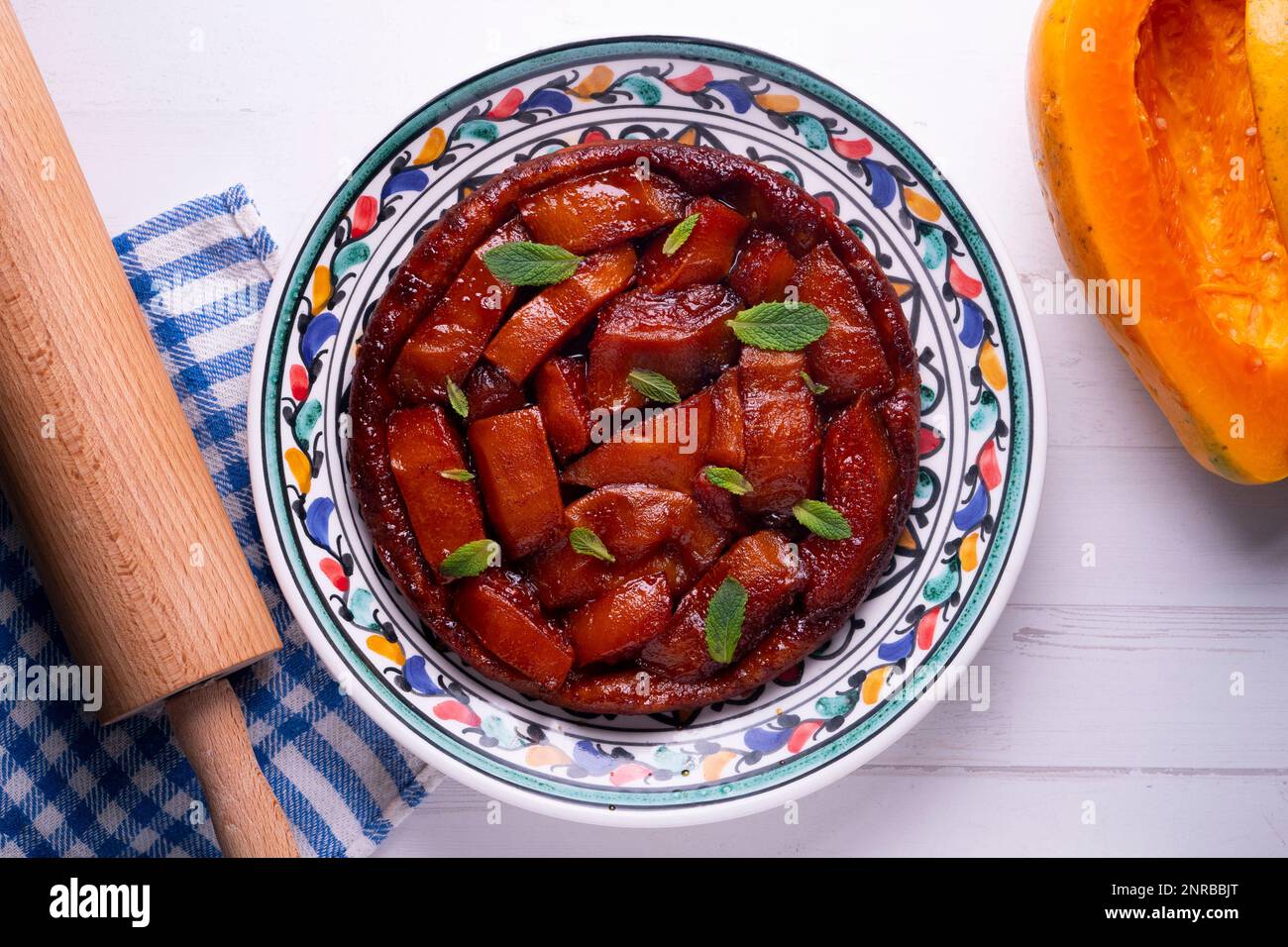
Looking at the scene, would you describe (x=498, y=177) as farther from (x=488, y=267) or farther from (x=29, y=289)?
(x=29, y=289)

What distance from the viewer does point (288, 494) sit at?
233 centimetres

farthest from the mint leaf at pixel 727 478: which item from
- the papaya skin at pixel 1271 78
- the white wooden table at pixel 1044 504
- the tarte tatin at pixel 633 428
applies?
the papaya skin at pixel 1271 78

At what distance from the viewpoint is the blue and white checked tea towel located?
245cm

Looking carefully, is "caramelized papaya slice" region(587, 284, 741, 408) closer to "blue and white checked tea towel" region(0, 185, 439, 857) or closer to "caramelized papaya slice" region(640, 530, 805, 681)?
"caramelized papaya slice" region(640, 530, 805, 681)

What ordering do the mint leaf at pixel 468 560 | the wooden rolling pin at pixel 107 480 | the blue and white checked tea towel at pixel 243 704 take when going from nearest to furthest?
the wooden rolling pin at pixel 107 480
the mint leaf at pixel 468 560
the blue and white checked tea towel at pixel 243 704

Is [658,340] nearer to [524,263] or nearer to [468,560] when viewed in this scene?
[524,263]

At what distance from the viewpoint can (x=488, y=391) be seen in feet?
7.48

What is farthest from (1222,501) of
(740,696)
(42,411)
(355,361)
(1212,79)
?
(42,411)

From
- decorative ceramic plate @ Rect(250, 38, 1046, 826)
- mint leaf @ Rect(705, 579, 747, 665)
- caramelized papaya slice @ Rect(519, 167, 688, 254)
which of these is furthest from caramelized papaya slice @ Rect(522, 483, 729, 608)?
caramelized papaya slice @ Rect(519, 167, 688, 254)

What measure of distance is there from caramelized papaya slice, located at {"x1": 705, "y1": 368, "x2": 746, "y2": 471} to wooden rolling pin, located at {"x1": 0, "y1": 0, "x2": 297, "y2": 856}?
1069mm

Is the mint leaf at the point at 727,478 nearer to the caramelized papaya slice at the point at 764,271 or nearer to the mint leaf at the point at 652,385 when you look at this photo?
the mint leaf at the point at 652,385

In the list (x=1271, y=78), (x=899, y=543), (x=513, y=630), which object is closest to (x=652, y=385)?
(x=513, y=630)

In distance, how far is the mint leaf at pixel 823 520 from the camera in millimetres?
2266

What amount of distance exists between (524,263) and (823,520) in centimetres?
85
